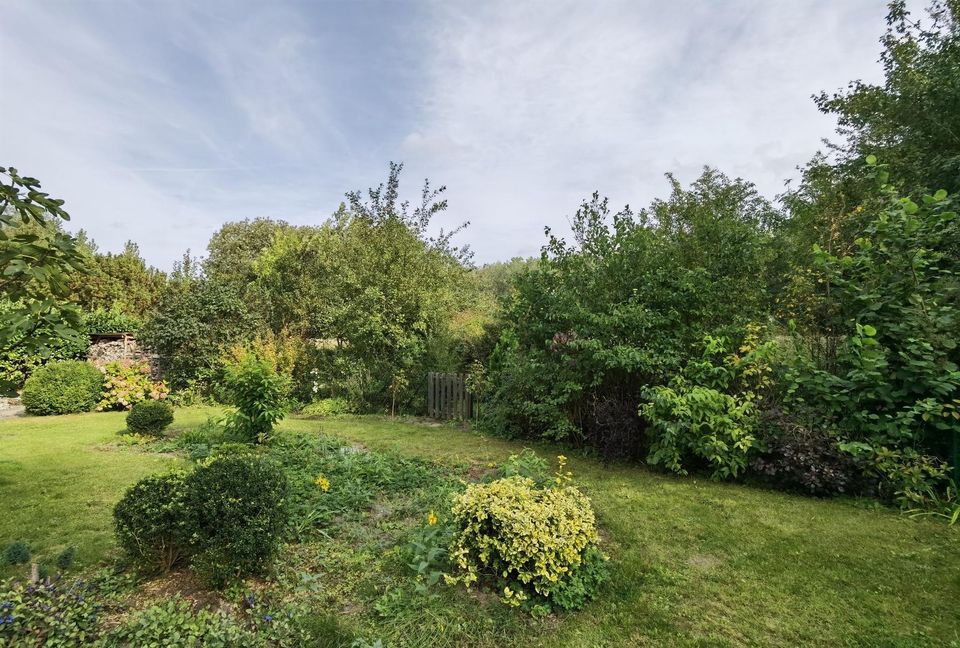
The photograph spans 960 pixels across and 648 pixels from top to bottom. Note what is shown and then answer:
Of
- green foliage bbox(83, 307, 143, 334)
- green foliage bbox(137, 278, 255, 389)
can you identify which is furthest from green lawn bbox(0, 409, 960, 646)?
green foliage bbox(83, 307, 143, 334)

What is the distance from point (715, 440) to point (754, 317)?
1.90 metres

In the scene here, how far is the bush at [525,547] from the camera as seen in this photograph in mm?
2877

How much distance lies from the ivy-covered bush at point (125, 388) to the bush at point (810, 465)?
11.7 meters

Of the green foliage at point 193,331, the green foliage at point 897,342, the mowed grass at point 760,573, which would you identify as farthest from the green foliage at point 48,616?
the green foliage at point 193,331

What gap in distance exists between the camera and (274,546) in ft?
10.1

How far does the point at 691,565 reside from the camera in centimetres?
344

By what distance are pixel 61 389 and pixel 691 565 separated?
1203cm

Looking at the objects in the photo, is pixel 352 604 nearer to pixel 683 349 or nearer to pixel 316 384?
pixel 683 349

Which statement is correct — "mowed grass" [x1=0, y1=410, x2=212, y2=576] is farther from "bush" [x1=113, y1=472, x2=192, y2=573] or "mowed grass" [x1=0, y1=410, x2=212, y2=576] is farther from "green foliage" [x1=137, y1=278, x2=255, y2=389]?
"green foliage" [x1=137, y1=278, x2=255, y2=389]

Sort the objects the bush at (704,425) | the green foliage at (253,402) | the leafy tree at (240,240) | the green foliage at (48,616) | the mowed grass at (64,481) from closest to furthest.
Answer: the green foliage at (48,616), the mowed grass at (64,481), the bush at (704,425), the green foliage at (253,402), the leafy tree at (240,240)

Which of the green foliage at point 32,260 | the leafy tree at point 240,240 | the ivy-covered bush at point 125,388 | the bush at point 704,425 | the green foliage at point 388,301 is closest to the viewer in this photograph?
the green foliage at point 32,260

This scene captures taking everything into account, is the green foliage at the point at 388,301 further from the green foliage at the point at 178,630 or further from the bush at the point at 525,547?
the green foliage at the point at 178,630

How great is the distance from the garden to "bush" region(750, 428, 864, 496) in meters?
0.03

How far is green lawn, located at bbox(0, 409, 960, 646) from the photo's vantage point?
2.66 meters
